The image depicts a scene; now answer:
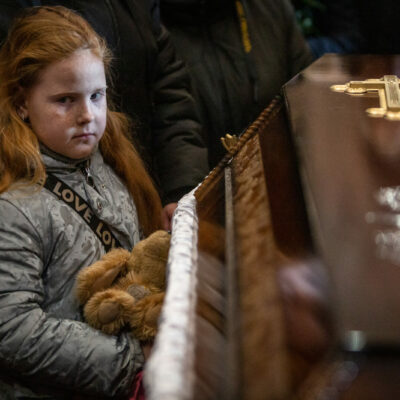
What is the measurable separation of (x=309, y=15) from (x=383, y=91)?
2.04 metres

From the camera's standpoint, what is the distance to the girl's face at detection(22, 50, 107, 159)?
1.43m

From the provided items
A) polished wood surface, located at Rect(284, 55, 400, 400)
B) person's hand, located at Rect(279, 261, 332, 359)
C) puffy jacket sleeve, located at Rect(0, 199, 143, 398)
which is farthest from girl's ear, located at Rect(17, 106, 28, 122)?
person's hand, located at Rect(279, 261, 332, 359)

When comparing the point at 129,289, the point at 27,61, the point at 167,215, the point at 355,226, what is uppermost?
the point at 27,61

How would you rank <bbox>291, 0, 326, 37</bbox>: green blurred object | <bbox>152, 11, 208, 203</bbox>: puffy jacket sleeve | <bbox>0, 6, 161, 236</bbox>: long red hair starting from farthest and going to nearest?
<bbox>291, 0, 326, 37</bbox>: green blurred object, <bbox>152, 11, 208, 203</bbox>: puffy jacket sleeve, <bbox>0, 6, 161, 236</bbox>: long red hair

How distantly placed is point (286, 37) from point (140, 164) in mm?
1022

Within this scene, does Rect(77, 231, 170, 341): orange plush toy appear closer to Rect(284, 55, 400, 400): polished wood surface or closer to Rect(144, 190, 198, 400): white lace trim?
Rect(144, 190, 198, 400): white lace trim

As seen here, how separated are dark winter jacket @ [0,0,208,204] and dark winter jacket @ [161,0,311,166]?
20cm

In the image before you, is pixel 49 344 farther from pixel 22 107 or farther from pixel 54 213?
pixel 22 107

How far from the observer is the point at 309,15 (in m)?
3.33

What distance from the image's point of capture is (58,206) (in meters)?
1.42

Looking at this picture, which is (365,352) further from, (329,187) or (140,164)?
(140,164)

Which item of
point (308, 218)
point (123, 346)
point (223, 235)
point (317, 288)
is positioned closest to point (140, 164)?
point (123, 346)

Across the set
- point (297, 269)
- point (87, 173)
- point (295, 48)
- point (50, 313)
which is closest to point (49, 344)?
point (50, 313)

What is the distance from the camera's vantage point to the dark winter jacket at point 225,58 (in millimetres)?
2332
